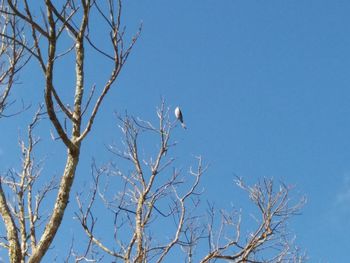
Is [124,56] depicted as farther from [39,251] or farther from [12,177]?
[12,177]

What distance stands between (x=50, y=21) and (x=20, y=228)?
3289 millimetres

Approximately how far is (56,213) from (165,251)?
9.00 feet

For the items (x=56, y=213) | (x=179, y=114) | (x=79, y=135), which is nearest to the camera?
(x=56, y=213)

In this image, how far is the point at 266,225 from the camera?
18.0ft

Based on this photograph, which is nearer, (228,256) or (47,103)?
(47,103)

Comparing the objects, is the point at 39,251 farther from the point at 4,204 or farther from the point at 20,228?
the point at 20,228

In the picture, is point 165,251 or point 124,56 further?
point 165,251

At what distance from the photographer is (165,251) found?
542cm

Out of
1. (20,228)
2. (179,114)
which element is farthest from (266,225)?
(20,228)

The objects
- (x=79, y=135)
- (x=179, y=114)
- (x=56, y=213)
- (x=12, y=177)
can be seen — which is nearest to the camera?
(x=56, y=213)

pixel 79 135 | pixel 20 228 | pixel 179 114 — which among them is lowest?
pixel 79 135

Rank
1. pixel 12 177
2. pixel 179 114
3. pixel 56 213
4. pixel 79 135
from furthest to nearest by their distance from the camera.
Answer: pixel 179 114
pixel 12 177
pixel 79 135
pixel 56 213

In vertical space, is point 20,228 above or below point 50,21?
above

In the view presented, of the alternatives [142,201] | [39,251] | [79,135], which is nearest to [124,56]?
[79,135]
